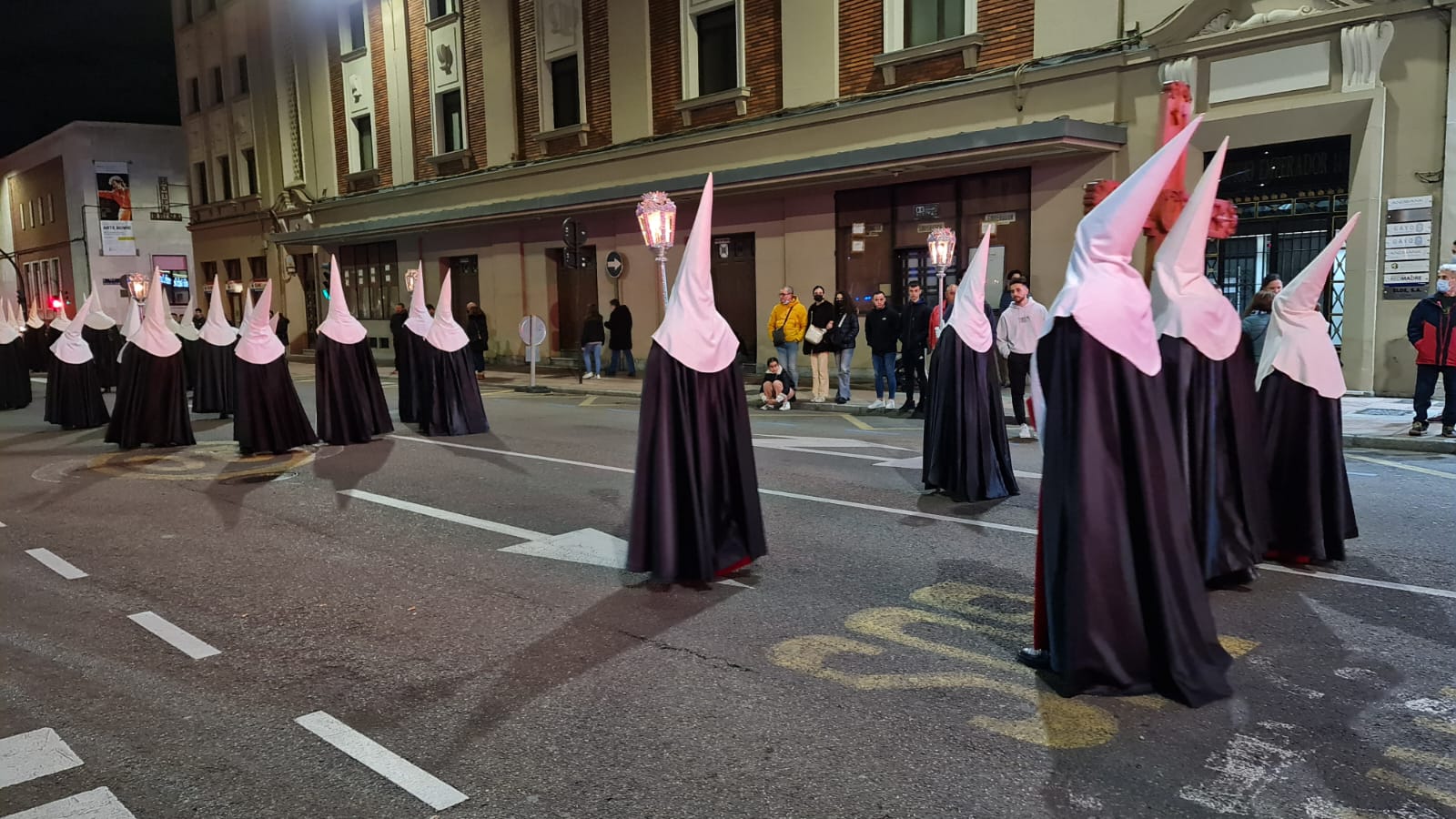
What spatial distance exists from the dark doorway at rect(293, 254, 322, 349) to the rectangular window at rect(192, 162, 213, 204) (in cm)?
834

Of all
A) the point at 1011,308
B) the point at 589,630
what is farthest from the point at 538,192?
the point at 589,630

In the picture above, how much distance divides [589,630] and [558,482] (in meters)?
4.21

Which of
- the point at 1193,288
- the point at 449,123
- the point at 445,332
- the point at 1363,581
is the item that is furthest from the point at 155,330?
the point at 449,123

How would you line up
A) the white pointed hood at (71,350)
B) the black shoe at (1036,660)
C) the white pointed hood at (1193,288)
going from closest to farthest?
the black shoe at (1036,660), the white pointed hood at (1193,288), the white pointed hood at (71,350)

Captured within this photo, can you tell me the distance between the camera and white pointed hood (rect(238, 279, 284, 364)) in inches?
442

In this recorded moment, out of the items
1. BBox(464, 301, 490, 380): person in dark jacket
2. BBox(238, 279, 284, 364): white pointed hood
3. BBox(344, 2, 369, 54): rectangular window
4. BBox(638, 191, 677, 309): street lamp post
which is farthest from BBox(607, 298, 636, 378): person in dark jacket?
BBox(344, 2, 369, 54): rectangular window

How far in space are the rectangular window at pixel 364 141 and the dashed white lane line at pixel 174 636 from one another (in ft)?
86.9

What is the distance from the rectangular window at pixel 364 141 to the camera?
2936cm

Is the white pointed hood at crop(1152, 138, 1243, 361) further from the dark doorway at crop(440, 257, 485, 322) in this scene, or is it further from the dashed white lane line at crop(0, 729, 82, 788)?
the dark doorway at crop(440, 257, 485, 322)

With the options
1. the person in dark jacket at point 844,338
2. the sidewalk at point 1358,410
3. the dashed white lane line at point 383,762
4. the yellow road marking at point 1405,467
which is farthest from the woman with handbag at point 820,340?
the dashed white lane line at point 383,762

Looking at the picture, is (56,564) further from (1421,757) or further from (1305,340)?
(1305,340)

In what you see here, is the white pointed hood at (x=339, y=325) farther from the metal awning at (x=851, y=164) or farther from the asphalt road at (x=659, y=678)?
the metal awning at (x=851, y=164)

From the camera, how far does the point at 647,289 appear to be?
2141 centimetres

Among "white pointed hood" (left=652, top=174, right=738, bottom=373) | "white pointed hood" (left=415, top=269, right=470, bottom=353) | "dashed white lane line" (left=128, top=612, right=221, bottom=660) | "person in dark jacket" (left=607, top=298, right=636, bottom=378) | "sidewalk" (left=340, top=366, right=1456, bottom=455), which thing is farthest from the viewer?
"person in dark jacket" (left=607, top=298, right=636, bottom=378)
